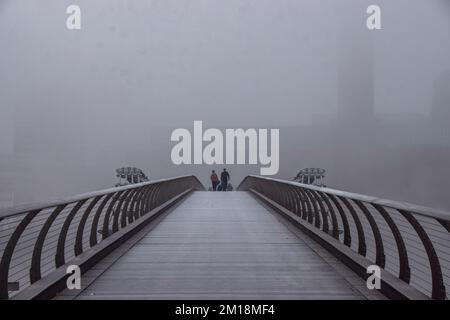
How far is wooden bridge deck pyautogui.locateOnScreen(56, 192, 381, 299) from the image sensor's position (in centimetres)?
585

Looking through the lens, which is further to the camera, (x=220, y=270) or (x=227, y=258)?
(x=227, y=258)

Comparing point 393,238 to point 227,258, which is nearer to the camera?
point 393,238

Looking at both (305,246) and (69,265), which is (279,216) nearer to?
(305,246)

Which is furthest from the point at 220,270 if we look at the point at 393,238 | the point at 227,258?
the point at 393,238

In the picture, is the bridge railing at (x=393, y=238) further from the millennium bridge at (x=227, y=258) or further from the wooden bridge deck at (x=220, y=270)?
the wooden bridge deck at (x=220, y=270)

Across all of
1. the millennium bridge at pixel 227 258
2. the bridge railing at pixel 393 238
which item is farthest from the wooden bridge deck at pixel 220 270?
the bridge railing at pixel 393 238

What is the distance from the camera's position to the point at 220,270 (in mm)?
7227

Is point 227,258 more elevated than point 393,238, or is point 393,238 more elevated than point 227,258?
point 393,238

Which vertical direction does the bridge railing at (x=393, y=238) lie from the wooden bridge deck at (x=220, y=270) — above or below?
above

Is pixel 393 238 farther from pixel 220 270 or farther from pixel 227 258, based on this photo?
pixel 227 258

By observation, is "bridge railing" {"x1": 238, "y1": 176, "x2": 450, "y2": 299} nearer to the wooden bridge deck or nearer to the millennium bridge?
the millennium bridge

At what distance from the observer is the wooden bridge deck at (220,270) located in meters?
5.85

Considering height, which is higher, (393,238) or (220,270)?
(393,238)
